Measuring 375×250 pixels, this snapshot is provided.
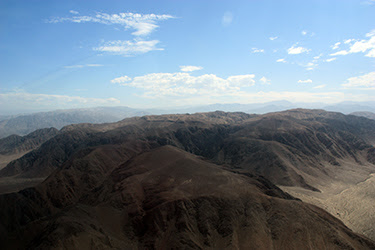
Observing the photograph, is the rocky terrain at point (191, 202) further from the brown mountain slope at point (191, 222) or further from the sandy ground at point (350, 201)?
the sandy ground at point (350, 201)

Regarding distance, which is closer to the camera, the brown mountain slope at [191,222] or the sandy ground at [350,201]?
the brown mountain slope at [191,222]

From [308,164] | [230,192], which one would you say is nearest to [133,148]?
[230,192]

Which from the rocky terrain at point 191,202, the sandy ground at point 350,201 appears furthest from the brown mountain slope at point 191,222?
the sandy ground at point 350,201

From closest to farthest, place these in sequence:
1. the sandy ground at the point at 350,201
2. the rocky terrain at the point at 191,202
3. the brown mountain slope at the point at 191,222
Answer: the brown mountain slope at the point at 191,222
the rocky terrain at the point at 191,202
the sandy ground at the point at 350,201

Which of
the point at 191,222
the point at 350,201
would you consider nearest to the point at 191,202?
the point at 191,222

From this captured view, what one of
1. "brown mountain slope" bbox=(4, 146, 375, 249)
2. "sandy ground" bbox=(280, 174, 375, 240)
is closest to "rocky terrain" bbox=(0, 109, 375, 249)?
"brown mountain slope" bbox=(4, 146, 375, 249)

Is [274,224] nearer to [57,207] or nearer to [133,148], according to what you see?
[57,207]
